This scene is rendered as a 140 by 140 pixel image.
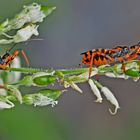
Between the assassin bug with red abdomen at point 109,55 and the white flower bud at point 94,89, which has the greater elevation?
the assassin bug with red abdomen at point 109,55

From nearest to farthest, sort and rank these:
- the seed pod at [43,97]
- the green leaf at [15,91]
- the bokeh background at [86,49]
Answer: the green leaf at [15,91], the seed pod at [43,97], the bokeh background at [86,49]

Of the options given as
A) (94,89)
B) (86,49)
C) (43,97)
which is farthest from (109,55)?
(86,49)

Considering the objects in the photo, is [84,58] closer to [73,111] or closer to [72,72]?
[72,72]

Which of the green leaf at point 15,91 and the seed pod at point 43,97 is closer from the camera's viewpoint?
the green leaf at point 15,91

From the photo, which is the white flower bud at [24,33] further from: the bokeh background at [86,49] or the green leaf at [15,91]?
the bokeh background at [86,49]

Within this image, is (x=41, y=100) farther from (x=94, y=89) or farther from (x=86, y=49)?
(x=86, y=49)

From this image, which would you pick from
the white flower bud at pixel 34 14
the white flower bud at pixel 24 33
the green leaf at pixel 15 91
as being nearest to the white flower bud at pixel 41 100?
the green leaf at pixel 15 91
